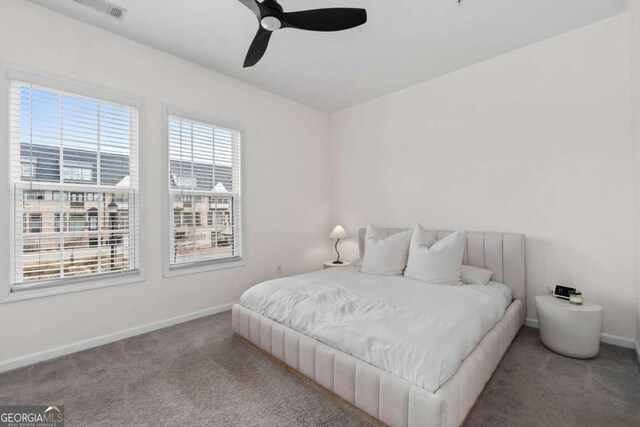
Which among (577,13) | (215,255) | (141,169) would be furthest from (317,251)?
(577,13)

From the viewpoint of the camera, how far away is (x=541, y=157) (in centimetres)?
284

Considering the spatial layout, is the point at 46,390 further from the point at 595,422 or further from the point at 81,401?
the point at 595,422

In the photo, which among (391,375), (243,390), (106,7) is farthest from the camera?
(106,7)

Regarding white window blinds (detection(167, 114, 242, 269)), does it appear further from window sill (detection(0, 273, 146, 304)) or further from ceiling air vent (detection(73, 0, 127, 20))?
ceiling air vent (detection(73, 0, 127, 20))

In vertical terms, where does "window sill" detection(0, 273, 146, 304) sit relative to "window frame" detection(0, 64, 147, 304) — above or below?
below

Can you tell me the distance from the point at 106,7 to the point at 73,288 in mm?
2399

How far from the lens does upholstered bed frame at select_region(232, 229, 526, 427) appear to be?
1399mm

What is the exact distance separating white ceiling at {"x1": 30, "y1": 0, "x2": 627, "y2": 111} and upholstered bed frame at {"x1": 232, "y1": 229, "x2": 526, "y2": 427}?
2011 millimetres

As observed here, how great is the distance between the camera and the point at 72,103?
2520 mm

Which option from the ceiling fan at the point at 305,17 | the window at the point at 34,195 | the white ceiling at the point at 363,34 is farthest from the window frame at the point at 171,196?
the ceiling fan at the point at 305,17

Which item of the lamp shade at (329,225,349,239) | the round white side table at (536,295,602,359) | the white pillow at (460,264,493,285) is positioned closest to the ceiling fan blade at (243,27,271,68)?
the lamp shade at (329,225,349,239)

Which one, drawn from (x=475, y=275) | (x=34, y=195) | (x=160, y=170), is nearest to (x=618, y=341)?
(x=475, y=275)

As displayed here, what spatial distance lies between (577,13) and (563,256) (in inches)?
85.1

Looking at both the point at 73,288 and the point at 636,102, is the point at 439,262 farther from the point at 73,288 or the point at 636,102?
the point at 73,288
